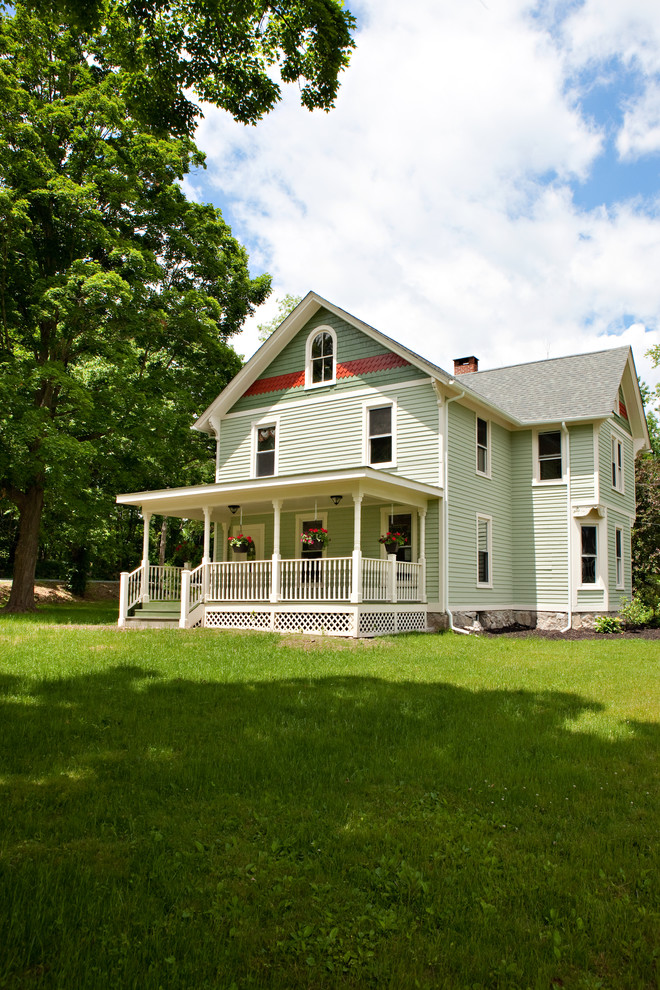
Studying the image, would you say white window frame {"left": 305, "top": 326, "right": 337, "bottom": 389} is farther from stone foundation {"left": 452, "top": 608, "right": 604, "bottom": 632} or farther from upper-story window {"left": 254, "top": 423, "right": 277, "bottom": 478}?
stone foundation {"left": 452, "top": 608, "right": 604, "bottom": 632}

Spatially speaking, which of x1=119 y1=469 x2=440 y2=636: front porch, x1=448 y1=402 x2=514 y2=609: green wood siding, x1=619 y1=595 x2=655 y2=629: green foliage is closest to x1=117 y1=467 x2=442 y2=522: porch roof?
x1=119 y1=469 x2=440 y2=636: front porch

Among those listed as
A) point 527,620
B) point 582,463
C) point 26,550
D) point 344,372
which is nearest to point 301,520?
point 344,372

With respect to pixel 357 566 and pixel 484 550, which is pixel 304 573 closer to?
pixel 357 566

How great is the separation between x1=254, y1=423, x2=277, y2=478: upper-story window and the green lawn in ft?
39.8

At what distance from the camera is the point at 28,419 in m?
18.2

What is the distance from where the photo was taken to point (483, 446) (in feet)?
63.0

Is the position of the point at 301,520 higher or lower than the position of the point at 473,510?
lower

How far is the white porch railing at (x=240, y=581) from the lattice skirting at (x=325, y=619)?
271 mm

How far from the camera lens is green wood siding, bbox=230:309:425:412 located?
1808cm

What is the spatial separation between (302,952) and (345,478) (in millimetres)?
11577

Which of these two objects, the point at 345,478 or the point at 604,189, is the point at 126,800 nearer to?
the point at 345,478

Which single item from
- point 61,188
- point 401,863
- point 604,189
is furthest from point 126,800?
point 61,188

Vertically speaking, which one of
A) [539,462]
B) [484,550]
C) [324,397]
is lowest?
[484,550]

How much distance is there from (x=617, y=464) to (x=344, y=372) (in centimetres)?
949
